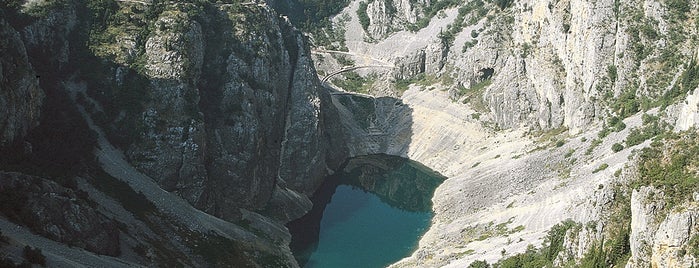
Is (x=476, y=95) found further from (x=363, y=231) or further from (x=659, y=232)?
(x=659, y=232)

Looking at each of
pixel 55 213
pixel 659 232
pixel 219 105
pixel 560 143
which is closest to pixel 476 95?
pixel 560 143

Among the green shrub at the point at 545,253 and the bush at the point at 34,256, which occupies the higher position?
the bush at the point at 34,256

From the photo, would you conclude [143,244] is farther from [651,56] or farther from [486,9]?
[486,9]

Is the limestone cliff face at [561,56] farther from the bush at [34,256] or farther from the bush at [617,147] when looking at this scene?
the bush at [34,256]

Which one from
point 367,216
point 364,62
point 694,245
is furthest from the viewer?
point 364,62

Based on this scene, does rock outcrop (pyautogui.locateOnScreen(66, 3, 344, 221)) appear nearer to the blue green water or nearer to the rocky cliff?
the rocky cliff

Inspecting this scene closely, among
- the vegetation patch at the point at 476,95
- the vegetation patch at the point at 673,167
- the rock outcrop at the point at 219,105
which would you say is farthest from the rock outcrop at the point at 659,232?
the vegetation patch at the point at 476,95
